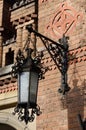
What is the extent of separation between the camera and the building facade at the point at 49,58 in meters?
7.35

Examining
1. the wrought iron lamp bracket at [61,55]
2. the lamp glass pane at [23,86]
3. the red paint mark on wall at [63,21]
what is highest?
the red paint mark on wall at [63,21]

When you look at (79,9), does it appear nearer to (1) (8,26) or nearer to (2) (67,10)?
(2) (67,10)

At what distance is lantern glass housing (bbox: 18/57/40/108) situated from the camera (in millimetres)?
6348

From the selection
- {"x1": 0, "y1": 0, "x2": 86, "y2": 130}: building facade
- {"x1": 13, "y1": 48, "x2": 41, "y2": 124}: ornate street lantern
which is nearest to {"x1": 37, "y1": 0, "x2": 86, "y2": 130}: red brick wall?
{"x1": 0, "y1": 0, "x2": 86, "y2": 130}: building facade

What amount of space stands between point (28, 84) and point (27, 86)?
1.3 inches

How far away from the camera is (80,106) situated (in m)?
7.18

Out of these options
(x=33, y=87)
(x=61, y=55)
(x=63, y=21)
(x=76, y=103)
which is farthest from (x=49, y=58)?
(x=33, y=87)

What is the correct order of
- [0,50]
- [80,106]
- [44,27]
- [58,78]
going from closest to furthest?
[80,106]
[58,78]
[44,27]
[0,50]

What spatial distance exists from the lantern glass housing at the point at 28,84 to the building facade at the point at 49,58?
101 centimetres

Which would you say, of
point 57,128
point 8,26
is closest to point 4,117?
point 57,128

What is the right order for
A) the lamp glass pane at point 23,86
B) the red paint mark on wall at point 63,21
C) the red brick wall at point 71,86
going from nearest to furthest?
the lamp glass pane at point 23,86
the red brick wall at point 71,86
the red paint mark on wall at point 63,21

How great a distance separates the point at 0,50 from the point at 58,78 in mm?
1818

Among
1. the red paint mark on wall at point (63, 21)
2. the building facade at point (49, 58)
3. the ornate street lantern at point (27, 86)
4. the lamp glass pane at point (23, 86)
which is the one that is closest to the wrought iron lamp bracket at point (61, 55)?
the building facade at point (49, 58)

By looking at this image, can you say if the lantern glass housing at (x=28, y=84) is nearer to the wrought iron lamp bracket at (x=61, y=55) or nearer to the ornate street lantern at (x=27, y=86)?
the ornate street lantern at (x=27, y=86)
